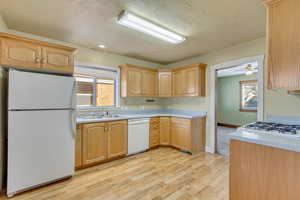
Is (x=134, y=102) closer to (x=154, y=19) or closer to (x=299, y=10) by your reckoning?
(x=154, y=19)

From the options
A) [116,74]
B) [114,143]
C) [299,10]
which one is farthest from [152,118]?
[299,10]

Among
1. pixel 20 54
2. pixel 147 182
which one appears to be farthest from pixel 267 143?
pixel 20 54

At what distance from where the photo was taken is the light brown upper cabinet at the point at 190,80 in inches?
139

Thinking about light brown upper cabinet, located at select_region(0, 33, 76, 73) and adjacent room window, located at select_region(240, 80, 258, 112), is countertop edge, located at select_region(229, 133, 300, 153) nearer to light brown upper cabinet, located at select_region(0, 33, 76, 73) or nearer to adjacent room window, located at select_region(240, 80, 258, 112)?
light brown upper cabinet, located at select_region(0, 33, 76, 73)

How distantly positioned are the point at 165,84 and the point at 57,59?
2742mm

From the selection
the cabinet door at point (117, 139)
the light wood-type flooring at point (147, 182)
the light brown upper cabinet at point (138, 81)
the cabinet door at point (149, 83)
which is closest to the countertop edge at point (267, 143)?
the light wood-type flooring at point (147, 182)

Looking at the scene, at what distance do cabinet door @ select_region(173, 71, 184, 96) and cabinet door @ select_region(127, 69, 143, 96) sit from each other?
3.20 ft

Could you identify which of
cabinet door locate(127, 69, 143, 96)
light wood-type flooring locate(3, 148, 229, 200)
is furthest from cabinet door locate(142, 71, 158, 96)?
light wood-type flooring locate(3, 148, 229, 200)

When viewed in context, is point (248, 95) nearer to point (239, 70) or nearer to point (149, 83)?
point (239, 70)

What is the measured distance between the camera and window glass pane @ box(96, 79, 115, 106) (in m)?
3.52

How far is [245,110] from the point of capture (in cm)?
618

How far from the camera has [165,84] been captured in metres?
4.19

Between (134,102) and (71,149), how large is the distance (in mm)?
2073

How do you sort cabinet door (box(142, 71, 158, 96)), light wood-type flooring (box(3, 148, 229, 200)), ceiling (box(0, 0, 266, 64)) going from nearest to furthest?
ceiling (box(0, 0, 266, 64)) < light wood-type flooring (box(3, 148, 229, 200)) < cabinet door (box(142, 71, 158, 96))
